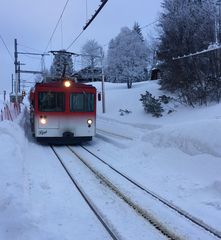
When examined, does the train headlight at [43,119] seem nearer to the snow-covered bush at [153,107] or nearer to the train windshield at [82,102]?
the train windshield at [82,102]

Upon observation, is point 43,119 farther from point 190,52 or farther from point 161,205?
point 190,52

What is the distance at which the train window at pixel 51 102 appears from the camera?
1995 centimetres

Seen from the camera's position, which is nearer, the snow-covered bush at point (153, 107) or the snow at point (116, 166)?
the snow at point (116, 166)

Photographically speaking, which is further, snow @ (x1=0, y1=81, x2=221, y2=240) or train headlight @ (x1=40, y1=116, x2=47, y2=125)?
train headlight @ (x1=40, y1=116, x2=47, y2=125)

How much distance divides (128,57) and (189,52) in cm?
4155

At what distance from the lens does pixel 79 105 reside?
2055 centimetres

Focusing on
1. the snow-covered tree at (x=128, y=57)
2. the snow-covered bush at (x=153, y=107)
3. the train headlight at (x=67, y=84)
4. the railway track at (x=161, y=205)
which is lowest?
the railway track at (x=161, y=205)

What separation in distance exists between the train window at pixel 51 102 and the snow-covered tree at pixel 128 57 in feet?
168

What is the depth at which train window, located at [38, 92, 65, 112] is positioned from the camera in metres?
20.0

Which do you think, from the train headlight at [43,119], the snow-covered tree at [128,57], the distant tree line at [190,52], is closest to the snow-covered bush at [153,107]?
the distant tree line at [190,52]

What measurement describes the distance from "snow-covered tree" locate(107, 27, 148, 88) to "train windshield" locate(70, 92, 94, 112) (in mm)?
50695

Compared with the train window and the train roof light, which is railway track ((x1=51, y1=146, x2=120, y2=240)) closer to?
the train window

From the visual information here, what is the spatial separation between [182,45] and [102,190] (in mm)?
24670

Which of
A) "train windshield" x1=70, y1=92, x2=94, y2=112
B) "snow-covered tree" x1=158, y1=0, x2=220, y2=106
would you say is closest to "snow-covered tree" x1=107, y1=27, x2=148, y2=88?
"snow-covered tree" x1=158, y1=0, x2=220, y2=106
